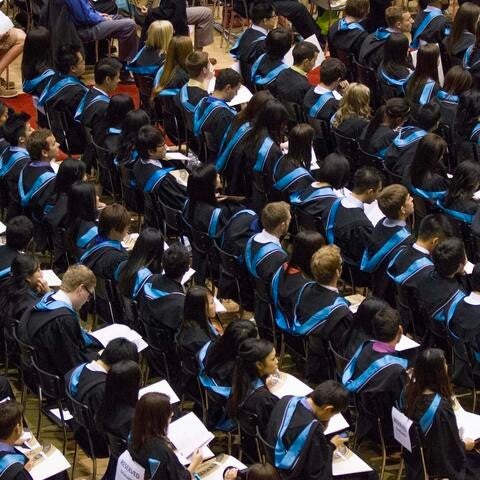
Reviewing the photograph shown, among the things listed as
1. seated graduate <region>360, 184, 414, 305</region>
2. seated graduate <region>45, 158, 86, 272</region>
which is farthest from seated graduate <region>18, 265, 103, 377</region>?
seated graduate <region>360, 184, 414, 305</region>

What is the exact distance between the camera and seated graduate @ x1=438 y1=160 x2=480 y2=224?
386 inches

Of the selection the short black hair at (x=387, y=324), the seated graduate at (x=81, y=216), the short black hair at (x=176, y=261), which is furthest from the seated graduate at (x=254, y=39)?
the short black hair at (x=387, y=324)

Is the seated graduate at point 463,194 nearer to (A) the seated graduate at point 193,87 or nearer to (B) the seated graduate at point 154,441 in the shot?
(A) the seated graduate at point 193,87

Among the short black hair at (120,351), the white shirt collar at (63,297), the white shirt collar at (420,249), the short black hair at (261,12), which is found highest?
the short black hair at (120,351)

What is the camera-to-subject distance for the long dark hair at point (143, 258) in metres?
8.91

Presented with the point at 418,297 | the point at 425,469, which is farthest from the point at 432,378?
the point at 418,297

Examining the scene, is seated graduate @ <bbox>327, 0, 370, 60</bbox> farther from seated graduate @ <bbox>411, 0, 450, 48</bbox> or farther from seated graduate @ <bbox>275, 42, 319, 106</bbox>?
seated graduate @ <bbox>275, 42, 319, 106</bbox>

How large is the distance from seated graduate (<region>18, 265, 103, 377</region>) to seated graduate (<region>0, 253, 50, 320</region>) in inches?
11.3

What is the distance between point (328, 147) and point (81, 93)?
2203mm

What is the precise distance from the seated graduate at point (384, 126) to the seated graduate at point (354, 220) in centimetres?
123

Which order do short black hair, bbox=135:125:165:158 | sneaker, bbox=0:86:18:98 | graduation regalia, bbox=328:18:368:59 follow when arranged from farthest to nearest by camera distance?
sneaker, bbox=0:86:18:98
graduation regalia, bbox=328:18:368:59
short black hair, bbox=135:125:165:158

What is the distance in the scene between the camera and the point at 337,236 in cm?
975

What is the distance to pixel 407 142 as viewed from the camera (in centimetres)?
1080

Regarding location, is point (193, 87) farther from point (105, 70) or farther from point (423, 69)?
point (423, 69)
